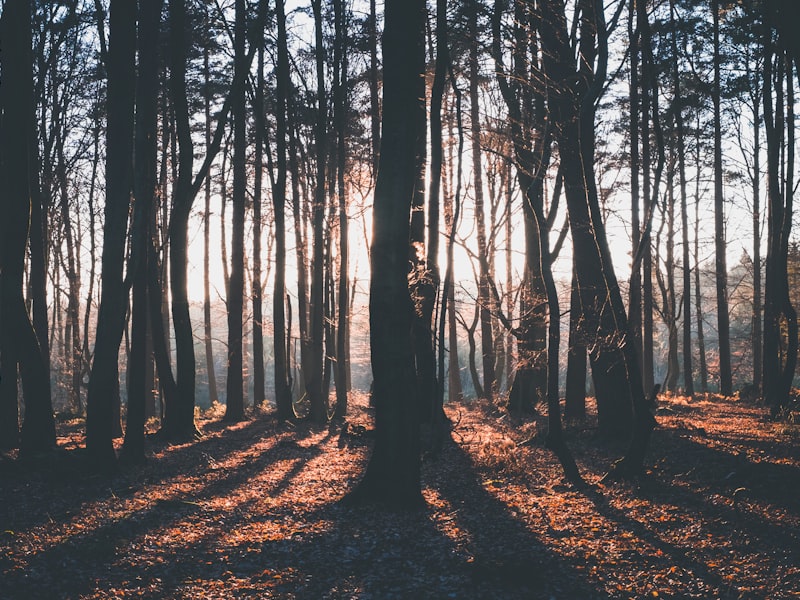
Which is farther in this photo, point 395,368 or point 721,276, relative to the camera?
point 721,276

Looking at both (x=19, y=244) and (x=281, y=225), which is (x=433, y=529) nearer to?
(x=19, y=244)

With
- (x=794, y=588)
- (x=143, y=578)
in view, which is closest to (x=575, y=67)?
(x=794, y=588)

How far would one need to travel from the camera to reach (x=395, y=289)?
7496 mm

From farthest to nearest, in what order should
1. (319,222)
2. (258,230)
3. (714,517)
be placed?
1. (258,230)
2. (319,222)
3. (714,517)

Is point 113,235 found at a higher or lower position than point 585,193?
lower

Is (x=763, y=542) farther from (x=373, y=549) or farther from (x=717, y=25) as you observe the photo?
(x=717, y=25)

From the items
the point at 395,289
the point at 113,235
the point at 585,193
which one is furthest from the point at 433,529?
the point at 585,193

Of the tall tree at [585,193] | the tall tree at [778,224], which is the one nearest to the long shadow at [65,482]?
the tall tree at [585,193]

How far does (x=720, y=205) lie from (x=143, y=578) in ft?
73.6

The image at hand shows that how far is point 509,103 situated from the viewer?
1492cm

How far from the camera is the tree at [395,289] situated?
7.48 metres

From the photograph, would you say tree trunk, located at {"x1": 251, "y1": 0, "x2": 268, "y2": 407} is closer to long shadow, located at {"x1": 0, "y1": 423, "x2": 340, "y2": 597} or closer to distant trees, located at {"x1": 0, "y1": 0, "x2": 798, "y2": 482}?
distant trees, located at {"x1": 0, "y1": 0, "x2": 798, "y2": 482}

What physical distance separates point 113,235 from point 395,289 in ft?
16.1

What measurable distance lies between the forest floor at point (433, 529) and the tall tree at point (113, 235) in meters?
0.67
